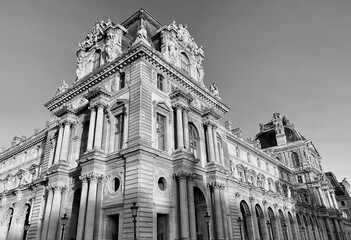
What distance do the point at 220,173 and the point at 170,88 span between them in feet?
31.9

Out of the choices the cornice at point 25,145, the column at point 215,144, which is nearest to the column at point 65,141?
the cornice at point 25,145

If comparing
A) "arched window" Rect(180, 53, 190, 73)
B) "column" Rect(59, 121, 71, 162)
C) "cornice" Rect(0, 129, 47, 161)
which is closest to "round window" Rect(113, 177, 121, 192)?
"column" Rect(59, 121, 71, 162)

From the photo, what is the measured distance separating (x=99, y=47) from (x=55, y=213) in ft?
60.2

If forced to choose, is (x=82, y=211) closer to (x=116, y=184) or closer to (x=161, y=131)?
(x=116, y=184)

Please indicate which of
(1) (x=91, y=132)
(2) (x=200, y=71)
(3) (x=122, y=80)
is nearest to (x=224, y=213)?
(1) (x=91, y=132)

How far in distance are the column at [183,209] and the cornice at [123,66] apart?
10.9 meters

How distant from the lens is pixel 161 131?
24.0 metres

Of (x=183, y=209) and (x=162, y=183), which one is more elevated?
(x=162, y=183)

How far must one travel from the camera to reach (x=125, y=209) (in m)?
19.0

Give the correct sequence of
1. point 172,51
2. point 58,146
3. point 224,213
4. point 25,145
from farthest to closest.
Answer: point 25,145 < point 172,51 < point 58,146 < point 224,213

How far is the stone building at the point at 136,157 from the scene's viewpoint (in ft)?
66.9

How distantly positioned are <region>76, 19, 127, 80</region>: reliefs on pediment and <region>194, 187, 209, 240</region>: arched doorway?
16.0 m

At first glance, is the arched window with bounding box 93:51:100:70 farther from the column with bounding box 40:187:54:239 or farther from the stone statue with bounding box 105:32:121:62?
the column with bounding box 40:187:54:239

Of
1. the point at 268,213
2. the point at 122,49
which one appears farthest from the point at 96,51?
the point at 268,213
